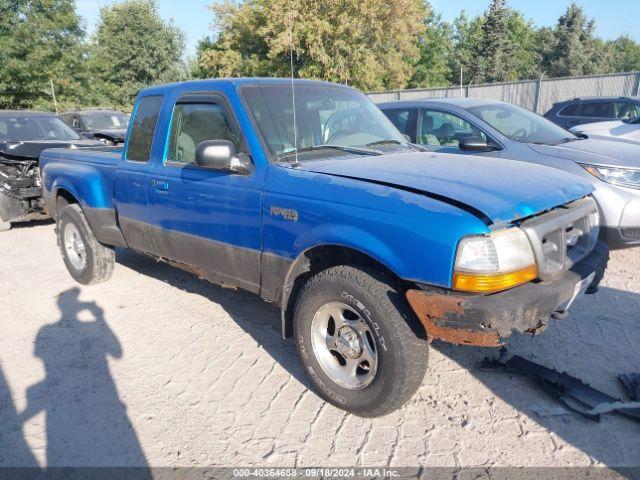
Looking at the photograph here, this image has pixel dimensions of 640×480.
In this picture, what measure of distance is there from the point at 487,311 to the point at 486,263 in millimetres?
230

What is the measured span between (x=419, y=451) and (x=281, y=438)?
777mm

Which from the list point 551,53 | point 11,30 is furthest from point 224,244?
point 551,53

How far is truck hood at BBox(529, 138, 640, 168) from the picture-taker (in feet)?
16.6

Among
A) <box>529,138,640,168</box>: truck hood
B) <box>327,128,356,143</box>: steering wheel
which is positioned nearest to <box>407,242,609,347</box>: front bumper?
<box>327,128,356,143</box>: steering wheel

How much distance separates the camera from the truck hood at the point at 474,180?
97.4 inches

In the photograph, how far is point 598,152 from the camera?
5.27 meters

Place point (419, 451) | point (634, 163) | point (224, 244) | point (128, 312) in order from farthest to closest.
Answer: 1. point (634, 163)
2. point (128, 312)
3. point (224, 244)
4. point (419, 451)

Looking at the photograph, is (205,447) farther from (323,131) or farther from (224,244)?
(323,131)

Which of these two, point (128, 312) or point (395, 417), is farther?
point (128, 312)

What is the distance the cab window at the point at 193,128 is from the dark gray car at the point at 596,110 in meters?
8.79

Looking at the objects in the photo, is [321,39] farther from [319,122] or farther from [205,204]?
[205,204]

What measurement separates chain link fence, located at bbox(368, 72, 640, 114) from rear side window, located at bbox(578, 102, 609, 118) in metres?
5.27

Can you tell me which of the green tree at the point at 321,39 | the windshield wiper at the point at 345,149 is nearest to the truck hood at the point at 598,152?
the windshield wiper at the point at 345,149

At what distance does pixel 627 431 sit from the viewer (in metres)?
Result: 2.68
